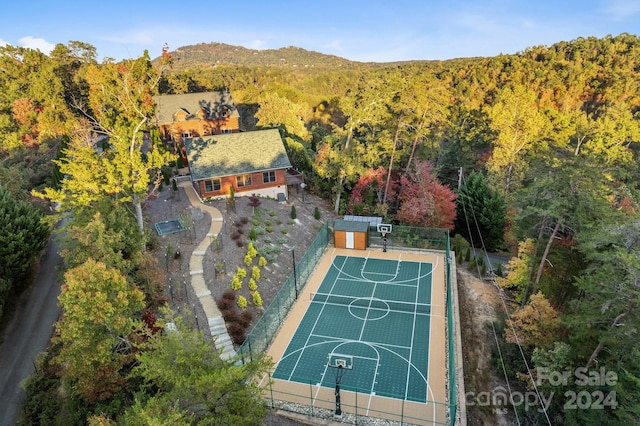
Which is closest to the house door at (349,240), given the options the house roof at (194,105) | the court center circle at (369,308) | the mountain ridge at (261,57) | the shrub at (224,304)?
the court center circle at (369,308)

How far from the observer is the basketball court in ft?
51.8

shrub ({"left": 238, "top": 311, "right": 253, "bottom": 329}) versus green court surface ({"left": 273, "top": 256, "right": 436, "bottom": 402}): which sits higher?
shrub ({"left": 238, "top": 311, "right": 253, "bottom": 329})

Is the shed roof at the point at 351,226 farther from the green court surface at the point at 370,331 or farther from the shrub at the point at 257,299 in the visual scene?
the shrub at the point at 257,299

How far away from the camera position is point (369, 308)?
2239cm

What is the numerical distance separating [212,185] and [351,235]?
13.1 m

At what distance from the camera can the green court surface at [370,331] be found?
17.1m

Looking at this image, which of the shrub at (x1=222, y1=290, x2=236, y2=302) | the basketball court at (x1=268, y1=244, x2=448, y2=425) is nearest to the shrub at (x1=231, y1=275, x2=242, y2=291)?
the shrub at (x1=222, y1=290, x2=236, y2=302)

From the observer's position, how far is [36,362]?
64.6ft

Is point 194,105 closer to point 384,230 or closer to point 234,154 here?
point 234,154

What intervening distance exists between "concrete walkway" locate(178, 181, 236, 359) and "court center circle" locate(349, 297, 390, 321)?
7227mm

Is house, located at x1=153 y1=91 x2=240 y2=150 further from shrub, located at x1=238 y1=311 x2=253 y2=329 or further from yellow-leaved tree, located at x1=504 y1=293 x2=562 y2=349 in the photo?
yellow-leaved tree, located at x1=504 y1=293 x2=562 y2=349

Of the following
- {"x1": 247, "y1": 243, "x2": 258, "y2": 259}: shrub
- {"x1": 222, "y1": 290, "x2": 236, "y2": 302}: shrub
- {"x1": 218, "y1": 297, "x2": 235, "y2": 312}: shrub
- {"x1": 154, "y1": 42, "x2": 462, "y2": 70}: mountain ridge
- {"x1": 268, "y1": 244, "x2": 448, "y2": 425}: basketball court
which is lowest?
{"x1": 268, "y1": 244, "x2": 448, "y2": 425}: basketball court

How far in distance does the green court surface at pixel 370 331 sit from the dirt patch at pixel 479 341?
236cm

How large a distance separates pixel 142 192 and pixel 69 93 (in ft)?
143
